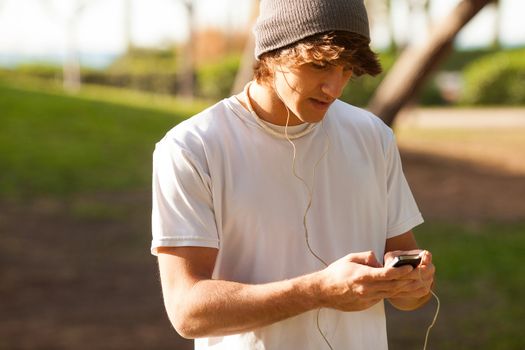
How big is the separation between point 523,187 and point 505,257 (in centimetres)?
365

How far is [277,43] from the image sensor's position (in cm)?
216

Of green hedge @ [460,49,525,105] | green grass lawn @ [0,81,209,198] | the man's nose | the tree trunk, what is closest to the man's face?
the man's nose

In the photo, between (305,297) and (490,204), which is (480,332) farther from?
(305,297)

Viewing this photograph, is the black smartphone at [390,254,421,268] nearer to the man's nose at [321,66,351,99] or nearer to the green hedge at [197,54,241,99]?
the man's nose at [321,66,351,99]

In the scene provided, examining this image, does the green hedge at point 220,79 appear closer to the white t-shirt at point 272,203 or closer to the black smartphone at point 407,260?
the white t-shirt at point 272,203

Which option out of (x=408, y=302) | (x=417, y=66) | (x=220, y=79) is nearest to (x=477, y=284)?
(x=417, y=66)

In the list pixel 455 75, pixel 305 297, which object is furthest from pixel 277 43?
pixel 455 75

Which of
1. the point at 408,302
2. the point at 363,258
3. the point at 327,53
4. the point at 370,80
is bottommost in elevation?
the point at 370,80

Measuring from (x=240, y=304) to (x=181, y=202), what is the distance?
253 millimetres

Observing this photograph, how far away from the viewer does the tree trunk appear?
6.65m

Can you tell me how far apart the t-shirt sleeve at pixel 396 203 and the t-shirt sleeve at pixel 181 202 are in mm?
457

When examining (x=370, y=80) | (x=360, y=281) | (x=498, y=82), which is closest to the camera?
(x=360, y=281)

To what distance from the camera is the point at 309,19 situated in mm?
2094

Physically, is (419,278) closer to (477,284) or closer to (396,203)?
(396,203)
